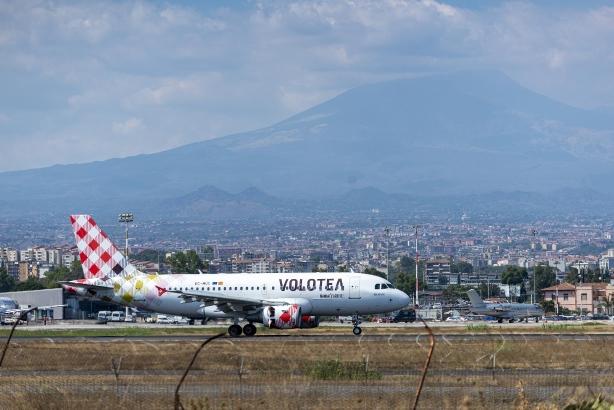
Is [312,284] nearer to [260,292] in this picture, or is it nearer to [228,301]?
[260,292]

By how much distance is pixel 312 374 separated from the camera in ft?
124

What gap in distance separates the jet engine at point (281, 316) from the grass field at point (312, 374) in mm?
13823

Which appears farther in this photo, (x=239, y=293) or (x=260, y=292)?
(x=239, y=293)

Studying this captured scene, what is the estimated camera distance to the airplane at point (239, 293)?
7044 cm

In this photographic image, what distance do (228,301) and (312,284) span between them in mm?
4488

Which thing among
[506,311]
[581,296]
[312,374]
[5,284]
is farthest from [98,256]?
[581,296]

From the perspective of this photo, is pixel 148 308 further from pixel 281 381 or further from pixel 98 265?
pixel 281 381

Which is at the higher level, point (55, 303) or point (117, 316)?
point (55, 303)

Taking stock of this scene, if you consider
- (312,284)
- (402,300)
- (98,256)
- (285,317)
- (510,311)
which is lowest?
(510,311)

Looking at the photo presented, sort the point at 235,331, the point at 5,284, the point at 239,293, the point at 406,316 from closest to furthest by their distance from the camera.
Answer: the point at 235,331, the point at 239,293, the point at 406,316, the point at 5,284

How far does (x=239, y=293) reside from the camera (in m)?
72.0

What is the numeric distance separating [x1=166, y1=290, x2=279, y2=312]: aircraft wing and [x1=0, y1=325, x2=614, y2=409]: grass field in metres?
12.9

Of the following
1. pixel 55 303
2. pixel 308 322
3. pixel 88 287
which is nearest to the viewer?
pixel 88 287

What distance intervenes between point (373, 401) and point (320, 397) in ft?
4.18
